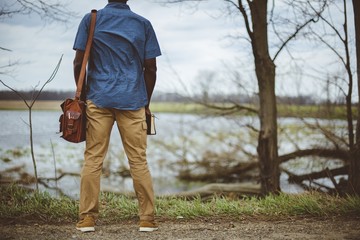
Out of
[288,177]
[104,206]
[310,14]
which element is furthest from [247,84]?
[104,206]

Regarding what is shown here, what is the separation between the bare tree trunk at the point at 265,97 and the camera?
7.57 meters

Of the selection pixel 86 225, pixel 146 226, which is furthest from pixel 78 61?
pixel 146 226

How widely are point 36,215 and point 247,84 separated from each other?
858cm

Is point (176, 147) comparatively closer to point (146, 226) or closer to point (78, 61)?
point (146, 226)

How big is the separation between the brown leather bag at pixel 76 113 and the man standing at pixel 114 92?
0.05 meters

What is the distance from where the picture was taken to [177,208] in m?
4.16

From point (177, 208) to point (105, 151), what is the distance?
1267 millimetres

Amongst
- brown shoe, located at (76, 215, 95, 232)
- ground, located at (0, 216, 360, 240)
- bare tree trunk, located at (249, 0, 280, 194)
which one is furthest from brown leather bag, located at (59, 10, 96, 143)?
bare tree trunk, located at (249, 0, 280, 194)

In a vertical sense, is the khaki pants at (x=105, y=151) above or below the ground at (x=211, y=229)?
above

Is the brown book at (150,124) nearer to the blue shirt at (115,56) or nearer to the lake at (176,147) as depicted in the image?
the blue shirt at (115,56)

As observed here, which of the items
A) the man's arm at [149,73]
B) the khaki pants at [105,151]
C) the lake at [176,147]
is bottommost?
the lake at [176,147]

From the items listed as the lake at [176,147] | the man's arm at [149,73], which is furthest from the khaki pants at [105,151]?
the lake at [176,147]

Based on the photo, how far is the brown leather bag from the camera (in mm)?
3145

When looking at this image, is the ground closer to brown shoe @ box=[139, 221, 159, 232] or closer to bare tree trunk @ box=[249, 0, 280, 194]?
brown shoe @ box=[139, 221, 159, 232]
